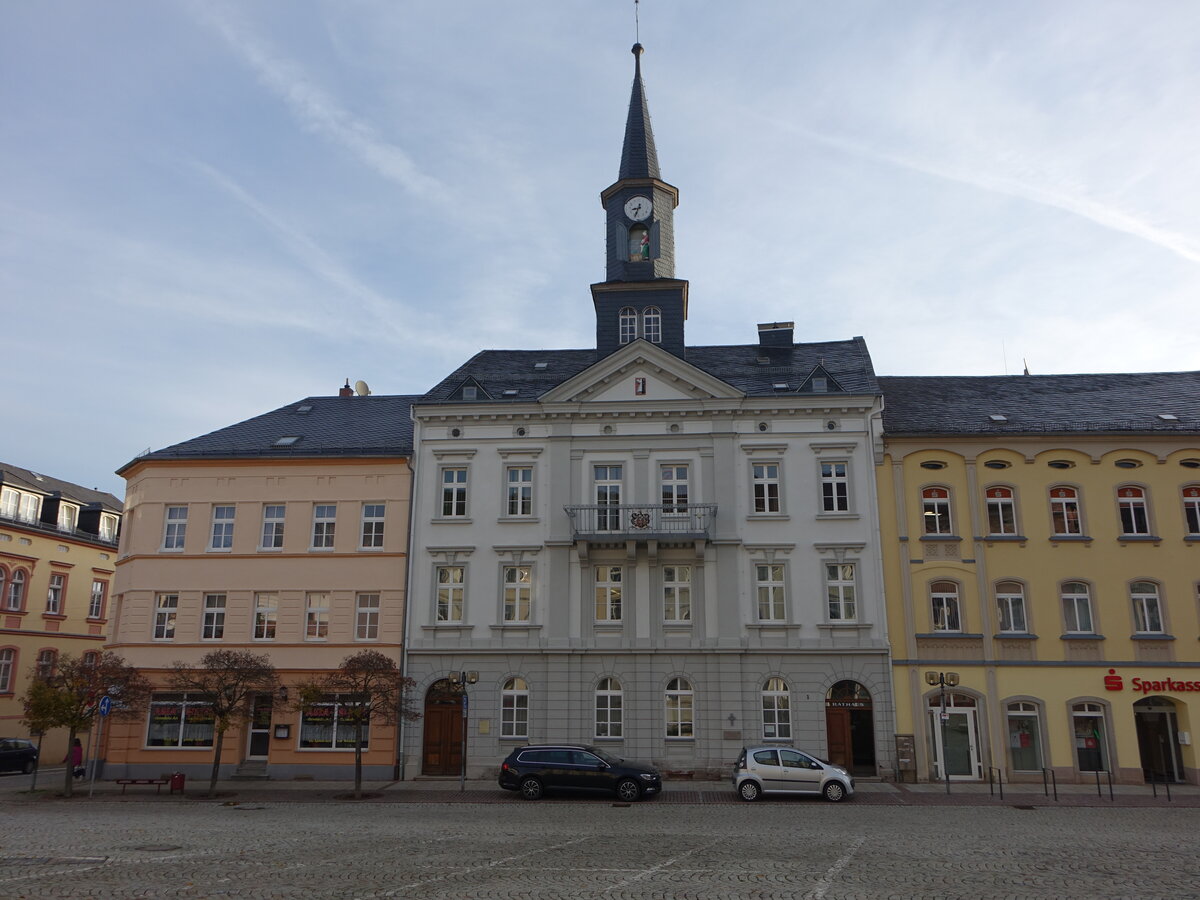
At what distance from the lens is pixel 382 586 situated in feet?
102

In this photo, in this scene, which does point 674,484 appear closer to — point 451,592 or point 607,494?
point 607,494

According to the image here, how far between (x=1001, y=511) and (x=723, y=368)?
10388 mm

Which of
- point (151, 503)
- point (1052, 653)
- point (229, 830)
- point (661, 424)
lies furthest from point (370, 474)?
point (1052, 653)

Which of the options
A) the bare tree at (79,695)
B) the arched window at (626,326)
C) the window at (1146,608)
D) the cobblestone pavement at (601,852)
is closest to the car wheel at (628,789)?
the cobblestone pavement at (601,852)

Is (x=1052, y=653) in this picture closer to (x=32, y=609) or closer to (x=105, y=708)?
(x=105, y=708)

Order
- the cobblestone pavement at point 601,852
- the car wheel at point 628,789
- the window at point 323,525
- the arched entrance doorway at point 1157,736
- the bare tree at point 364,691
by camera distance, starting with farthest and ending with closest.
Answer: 1. the window at point 323,525
2. the arched entrance doorway at point 1157,736
3. the bare tree at point 364,691
4. the car wheel at point 628,789
5. the cobblestone pavement at point 601,852

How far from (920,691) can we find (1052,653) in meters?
4.20

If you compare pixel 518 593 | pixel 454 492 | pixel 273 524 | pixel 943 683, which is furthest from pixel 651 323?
pixel 943 683

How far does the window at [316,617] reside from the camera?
30.9m

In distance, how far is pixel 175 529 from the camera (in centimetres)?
3250

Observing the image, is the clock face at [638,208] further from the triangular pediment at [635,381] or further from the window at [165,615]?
the window at [165,615]

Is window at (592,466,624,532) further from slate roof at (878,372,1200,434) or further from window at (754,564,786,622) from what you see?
slate roof at (878,372,1200,434)

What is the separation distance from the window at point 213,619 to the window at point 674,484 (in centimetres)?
1511

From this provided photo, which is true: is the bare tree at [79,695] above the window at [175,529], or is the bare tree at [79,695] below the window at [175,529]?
below
